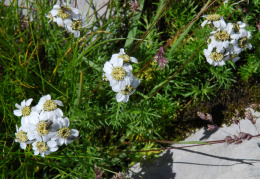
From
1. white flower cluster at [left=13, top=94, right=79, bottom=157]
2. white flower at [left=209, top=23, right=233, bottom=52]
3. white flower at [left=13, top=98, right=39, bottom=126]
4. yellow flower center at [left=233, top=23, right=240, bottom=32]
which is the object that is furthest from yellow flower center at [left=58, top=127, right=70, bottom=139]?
yellow flower center at [left=233, top=23, right=240, bottom=32]

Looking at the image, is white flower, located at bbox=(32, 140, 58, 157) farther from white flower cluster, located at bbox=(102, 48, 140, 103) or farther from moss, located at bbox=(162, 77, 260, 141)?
moss, located at bbox=(162, 77, 260, 141)

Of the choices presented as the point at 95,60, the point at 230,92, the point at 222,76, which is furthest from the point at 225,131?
the point at 95,60

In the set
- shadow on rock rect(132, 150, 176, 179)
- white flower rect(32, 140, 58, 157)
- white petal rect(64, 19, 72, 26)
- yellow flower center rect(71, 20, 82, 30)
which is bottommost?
shadow on rock rect(132, 150, 176, 179)

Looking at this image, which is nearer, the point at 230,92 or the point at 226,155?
the point at 226,155

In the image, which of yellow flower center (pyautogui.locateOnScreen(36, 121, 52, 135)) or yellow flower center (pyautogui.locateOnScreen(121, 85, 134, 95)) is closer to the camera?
yellow flower center (pyautogui.locateOnScreen(36, 121, 52, 135))

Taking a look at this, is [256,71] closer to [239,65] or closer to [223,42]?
[239,65]

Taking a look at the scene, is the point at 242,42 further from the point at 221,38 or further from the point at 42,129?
the point at 42,129

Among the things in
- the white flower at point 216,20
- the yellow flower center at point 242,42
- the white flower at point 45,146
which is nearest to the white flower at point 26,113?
the white flower at point 45,146
